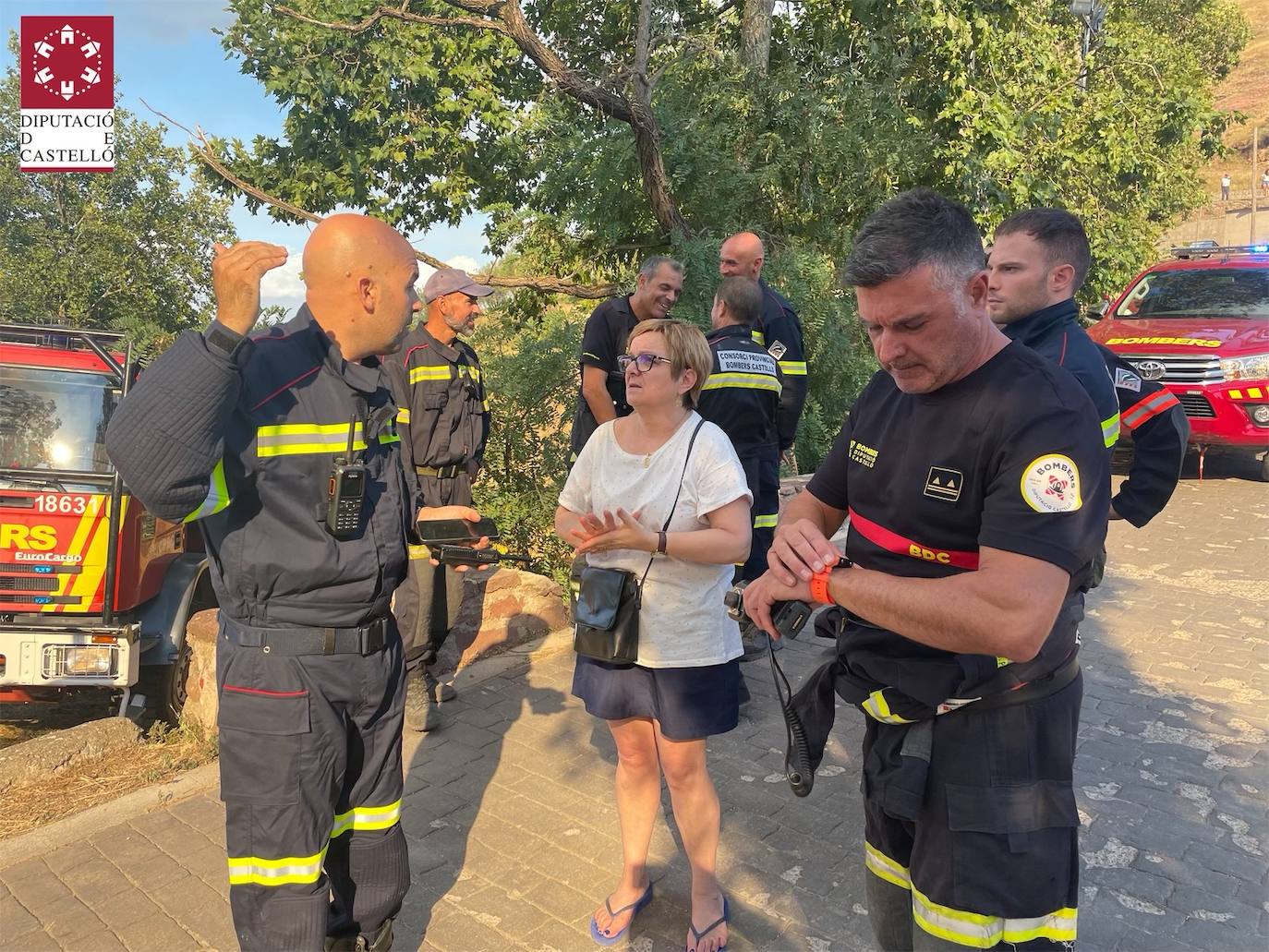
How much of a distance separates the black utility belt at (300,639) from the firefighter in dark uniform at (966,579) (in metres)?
1.19

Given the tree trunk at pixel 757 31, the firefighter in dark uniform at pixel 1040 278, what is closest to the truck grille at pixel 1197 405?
the tree trunk at pixel 757 31

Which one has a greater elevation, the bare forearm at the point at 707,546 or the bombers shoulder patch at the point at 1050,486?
the bombers shoulder patch at the point at 1050,486

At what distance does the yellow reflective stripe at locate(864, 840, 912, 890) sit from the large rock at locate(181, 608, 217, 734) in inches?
143

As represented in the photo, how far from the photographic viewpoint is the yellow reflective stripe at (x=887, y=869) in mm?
2295

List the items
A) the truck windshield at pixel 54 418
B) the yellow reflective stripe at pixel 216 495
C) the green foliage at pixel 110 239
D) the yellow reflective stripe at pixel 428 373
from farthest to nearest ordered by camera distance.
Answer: the green foliage at pixel 110 239, the truck windshield at pixel 54 418, the yellow reflective stripe at pixel 428 373, the yellow reflective stripe at pixel 216 495

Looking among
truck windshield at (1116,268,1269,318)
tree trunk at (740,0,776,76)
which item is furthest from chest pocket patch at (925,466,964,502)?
tree trunk at (740,0,776,76)

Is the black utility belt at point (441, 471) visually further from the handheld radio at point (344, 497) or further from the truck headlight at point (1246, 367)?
the truck headlight at point (1246, 367)

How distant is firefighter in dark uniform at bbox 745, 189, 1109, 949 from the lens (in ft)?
6.05

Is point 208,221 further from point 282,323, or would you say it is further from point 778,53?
point 282,323

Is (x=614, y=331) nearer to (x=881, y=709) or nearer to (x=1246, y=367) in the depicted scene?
(x=881, y=709)

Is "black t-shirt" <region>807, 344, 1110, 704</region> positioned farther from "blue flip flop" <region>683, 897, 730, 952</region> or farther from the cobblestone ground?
the cobblestone ground

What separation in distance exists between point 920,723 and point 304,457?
168 cm

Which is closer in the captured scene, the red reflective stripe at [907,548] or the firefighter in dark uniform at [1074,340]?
the red reflective stripe at [907,548]

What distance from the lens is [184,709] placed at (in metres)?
5.11
